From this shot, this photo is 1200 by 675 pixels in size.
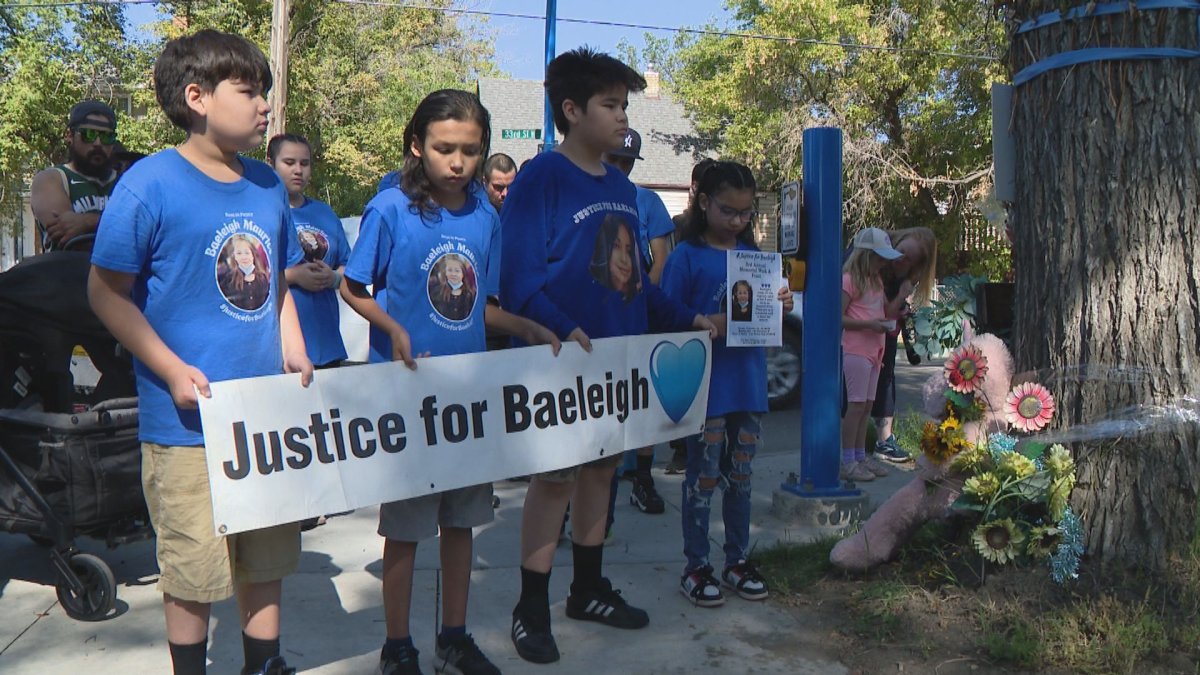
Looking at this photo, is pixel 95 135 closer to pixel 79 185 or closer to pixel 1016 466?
pixel 79 185

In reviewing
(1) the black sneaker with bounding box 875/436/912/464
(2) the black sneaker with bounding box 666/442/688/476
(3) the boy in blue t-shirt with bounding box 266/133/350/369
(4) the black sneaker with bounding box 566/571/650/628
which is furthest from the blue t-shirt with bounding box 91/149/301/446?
(1) the black sneaker with bounding box 875/436/912/464

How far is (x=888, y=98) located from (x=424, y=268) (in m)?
24.6

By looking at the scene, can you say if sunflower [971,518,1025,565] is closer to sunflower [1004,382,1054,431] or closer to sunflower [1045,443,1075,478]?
sunflower [1045,443,1075,478]

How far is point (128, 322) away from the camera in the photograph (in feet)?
8.68

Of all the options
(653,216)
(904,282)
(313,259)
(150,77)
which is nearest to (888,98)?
(150,77)

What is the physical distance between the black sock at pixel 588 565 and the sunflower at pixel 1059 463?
1628 mm

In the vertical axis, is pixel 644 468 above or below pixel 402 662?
above

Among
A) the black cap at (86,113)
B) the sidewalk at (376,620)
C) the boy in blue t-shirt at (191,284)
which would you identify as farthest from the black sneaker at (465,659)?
the black cap at (86,113)

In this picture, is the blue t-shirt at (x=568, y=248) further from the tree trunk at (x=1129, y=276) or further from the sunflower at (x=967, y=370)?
the tree trunk at (x=1129, y=276)

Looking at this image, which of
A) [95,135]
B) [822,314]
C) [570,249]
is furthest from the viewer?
[822,314]

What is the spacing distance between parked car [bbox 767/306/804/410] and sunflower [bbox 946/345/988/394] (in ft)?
18.6

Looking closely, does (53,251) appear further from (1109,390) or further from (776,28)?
(776,28)

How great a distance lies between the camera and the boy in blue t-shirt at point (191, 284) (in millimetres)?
2654

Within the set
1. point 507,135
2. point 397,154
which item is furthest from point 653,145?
point 507,135
